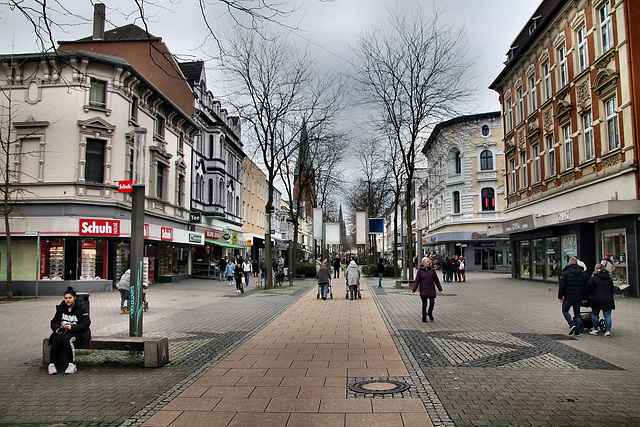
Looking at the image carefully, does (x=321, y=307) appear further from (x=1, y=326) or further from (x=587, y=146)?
(x=587, y=146)

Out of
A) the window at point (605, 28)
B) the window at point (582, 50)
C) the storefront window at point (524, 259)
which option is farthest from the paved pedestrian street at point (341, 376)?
the storefront window at point (524, 259)

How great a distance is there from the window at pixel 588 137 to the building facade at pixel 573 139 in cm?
4

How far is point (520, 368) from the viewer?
8031 millimetres

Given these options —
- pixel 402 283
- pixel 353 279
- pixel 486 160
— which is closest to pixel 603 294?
pixel 353 279

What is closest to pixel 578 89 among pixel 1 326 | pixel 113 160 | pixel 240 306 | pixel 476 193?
pixel 240 306

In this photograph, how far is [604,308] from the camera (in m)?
11.1

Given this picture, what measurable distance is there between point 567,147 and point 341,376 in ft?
69.9

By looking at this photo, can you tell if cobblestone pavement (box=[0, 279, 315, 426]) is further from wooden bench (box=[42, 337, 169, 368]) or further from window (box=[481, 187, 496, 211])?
window (box=[481, 187, 496, 211])

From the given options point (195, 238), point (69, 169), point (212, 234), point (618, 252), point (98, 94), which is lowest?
point (618, 252)

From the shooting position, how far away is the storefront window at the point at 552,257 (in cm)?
2723

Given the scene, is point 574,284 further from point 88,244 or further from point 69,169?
point 69,169

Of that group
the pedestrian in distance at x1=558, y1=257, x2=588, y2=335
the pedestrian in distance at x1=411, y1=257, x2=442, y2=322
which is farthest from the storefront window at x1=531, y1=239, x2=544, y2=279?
the pedestrian in distance at x1=558, y1=257, x2=588, y2=335

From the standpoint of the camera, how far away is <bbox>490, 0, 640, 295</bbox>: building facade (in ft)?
62.8

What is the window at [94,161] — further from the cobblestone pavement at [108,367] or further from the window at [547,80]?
the window at [547,80]
